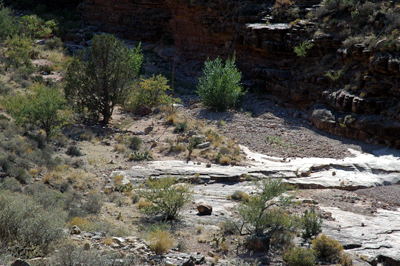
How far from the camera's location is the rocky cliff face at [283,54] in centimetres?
1691

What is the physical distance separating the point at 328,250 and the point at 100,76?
12994mm

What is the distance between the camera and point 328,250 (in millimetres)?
7793

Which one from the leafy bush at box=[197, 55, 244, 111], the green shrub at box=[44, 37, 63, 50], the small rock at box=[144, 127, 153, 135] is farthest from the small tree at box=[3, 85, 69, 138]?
the green shrub at box=[44, 37, 63, 50]

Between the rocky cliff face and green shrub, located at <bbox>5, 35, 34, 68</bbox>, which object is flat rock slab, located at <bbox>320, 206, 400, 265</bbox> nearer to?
the rocky cliff face

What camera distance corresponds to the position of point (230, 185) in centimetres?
1233

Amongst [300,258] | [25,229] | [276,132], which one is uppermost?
[25,229]

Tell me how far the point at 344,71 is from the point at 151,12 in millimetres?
18773

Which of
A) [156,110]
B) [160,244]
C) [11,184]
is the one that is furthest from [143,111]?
[160,244]

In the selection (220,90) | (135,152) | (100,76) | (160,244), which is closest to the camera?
(160,244)

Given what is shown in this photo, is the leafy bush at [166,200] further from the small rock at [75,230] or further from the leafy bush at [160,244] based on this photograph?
the small rock at [75,230]

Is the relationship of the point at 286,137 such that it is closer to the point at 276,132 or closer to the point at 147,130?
the point at 276,132

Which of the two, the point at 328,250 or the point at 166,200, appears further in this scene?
the point at 166,200

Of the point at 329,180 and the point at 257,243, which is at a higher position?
the point at 257,243

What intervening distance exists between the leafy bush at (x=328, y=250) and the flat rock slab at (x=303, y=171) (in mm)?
4703
